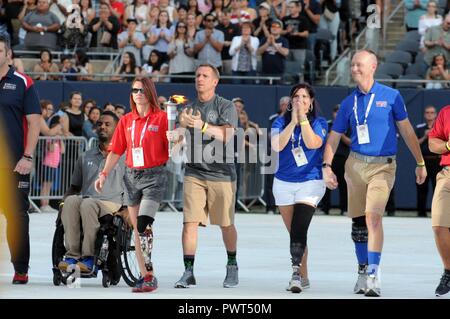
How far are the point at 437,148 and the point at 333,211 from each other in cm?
1377

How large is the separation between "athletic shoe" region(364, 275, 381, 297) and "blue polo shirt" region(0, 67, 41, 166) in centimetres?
342

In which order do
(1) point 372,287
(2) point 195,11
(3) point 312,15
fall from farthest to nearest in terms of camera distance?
(2) point 195,11 < (3) point 312,15 < (1) point 372,287

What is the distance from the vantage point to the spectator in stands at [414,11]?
91.0 feet

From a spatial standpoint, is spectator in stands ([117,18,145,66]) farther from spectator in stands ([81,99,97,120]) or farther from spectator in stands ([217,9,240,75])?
spectator in stands ([81,99,97,120])

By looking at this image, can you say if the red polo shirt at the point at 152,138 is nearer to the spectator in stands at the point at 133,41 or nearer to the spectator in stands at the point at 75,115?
the spectator in stands at the point at 75,115

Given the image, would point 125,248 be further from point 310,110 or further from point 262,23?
point 262,23

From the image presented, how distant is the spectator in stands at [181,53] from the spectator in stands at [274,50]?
1323mm

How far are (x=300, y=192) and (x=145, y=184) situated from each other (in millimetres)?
1443

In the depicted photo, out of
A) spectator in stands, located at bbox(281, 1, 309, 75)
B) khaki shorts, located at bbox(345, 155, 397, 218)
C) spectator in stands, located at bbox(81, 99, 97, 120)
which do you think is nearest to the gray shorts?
khaki shorts, located at bbox(345, 155, 397, 218)

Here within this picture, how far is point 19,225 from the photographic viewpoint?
13109 millimetres

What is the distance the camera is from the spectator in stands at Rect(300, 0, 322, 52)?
27.5 m

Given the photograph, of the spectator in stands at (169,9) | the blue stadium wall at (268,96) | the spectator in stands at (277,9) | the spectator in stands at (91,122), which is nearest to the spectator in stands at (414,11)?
the blue stadium wall at (268,96)

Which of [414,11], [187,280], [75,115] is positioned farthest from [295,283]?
[414,11]

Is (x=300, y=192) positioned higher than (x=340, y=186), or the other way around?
(x=300, y=192)
